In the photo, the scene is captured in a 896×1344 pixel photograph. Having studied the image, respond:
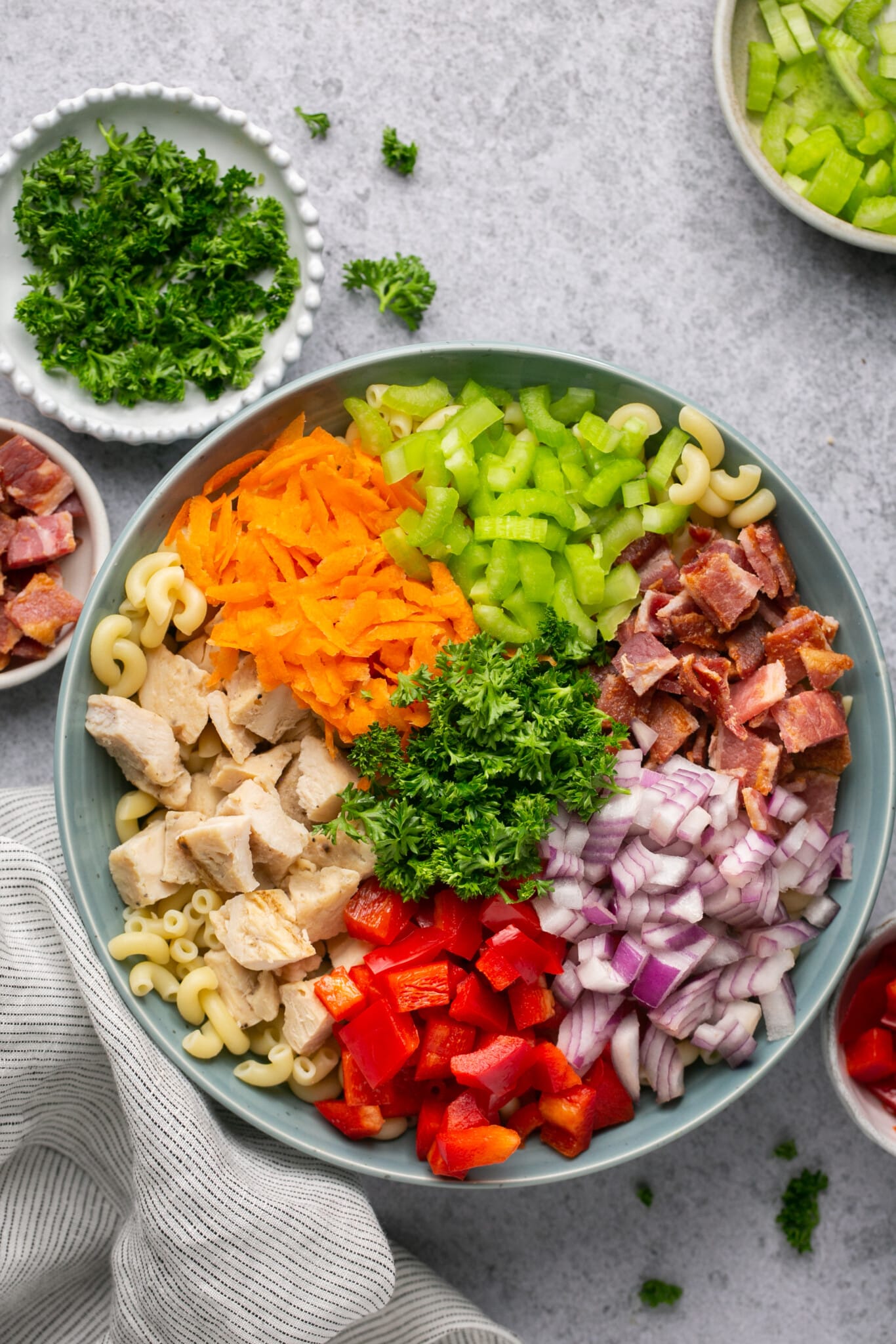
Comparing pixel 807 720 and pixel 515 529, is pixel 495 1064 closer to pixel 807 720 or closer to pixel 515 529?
pixel 807 720

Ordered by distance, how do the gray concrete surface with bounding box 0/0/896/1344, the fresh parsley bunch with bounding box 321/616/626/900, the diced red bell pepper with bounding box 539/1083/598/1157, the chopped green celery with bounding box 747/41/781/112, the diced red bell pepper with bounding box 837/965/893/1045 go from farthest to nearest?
the gray concrete surface with bounding box 0/0/896/1344 → the chopped green celery with bounding box 747/41/781/112 → the diced red bell pepper with bounding box 837/965/893/1045 → the diced red bell pepper with bounding box 539/1083/598/1157 → the fresh parsley bunch with bounding box 321/616/626/900

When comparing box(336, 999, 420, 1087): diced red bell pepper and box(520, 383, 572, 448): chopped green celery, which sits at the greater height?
box(520, 383, 572, 448): chopped green celery

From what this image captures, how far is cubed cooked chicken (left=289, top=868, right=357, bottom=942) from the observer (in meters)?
2.47

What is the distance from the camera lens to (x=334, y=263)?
293cm

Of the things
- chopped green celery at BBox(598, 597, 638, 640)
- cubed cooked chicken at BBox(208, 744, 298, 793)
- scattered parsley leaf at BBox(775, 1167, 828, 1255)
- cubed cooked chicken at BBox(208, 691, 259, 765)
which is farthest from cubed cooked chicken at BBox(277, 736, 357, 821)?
scattered parsley leaf at BBox(775, 1167, 828, 1255)

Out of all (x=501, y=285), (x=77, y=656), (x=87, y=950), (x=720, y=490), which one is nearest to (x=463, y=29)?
(x=501, y=285)

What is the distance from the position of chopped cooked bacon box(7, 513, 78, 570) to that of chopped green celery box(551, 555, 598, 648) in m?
1.31

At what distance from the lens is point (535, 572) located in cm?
250

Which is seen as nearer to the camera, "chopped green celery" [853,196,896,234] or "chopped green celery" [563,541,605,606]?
"chopped green celery" [563,541,605,606]

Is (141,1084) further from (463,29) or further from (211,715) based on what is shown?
(463,29)

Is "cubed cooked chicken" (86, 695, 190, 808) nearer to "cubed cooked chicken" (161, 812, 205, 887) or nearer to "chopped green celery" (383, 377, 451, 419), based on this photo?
"cubed cooked chicken" (161, 812, 205, 887)

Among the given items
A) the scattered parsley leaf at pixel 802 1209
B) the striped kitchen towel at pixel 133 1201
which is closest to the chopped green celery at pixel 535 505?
the striped kitchen towel at pixel 133 1201

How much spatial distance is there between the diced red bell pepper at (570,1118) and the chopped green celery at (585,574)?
3.96 ft

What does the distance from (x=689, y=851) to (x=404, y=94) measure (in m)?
2.27
